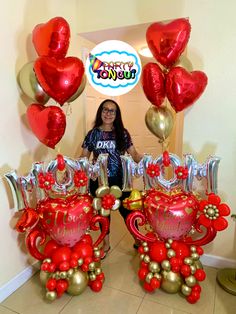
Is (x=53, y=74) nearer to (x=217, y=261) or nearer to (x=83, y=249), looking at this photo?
(x=83, y=249)

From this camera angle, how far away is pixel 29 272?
1.71 meters

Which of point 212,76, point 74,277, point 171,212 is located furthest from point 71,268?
point 212,76

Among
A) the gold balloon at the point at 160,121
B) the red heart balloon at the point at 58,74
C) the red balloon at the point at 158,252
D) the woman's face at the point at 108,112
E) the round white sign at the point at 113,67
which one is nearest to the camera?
the red heart balloon at the point at 58,74

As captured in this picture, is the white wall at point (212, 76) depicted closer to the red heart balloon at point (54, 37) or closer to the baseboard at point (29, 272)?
the baseboard at point (29, 272)

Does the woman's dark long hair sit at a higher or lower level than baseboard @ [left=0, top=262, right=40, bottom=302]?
higher

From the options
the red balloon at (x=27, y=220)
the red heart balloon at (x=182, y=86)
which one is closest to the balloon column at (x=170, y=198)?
the red heart balloon at (x=182, y=86)

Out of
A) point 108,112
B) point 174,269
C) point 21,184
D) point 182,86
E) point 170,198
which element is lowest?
point 174,269

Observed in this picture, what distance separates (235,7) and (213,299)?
1.86 meters

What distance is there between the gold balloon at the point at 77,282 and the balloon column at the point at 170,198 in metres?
0.37

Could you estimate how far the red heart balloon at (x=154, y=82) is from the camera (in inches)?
51.3

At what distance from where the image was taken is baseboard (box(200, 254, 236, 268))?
1742 mm

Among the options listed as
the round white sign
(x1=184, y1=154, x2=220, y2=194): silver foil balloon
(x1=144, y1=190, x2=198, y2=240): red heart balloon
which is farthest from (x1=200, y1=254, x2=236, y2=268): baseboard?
the round white sign

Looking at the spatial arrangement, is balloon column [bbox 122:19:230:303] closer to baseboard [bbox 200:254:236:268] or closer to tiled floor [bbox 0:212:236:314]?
tiled floor [bbox 0:212:236:314]

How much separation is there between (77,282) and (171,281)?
0.58 meters
